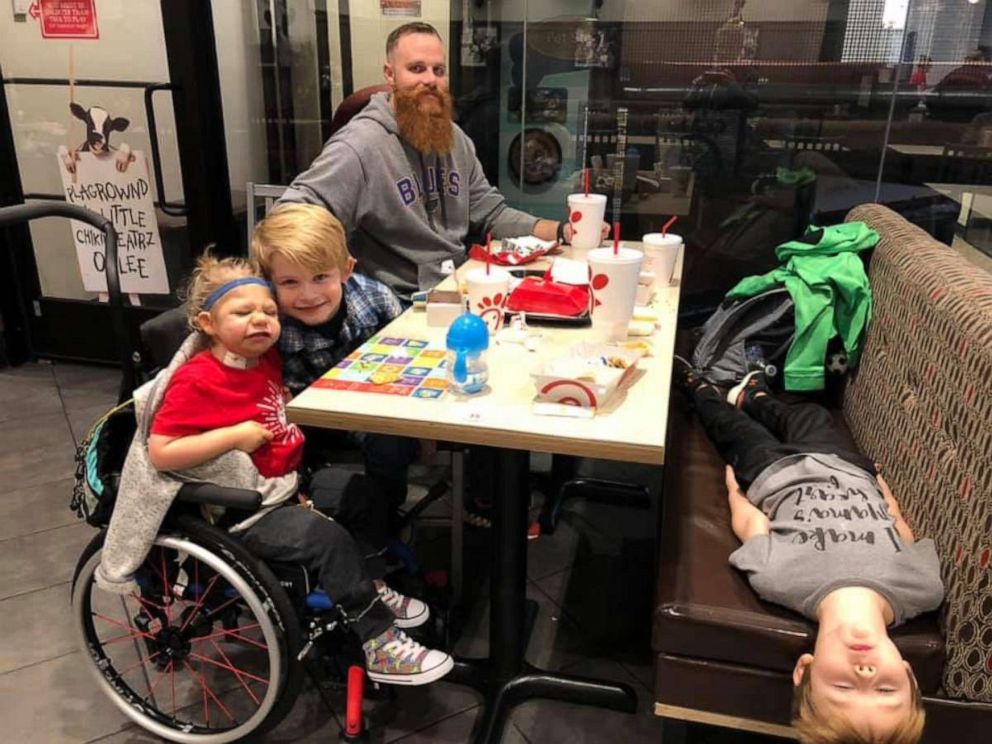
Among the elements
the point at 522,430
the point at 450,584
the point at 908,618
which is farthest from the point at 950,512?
→ the point at 450,584

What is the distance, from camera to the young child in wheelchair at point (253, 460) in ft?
5.22

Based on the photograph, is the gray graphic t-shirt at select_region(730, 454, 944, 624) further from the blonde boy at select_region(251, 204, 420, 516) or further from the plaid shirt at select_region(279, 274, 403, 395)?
the plaid shirt at select_region(279, 274, 403, 395)

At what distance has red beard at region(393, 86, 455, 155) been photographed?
2.50 metres

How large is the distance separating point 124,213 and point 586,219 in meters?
2.28

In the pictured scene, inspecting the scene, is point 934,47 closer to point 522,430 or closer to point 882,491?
point 882,491

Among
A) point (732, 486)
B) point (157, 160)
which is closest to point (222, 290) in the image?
point (732, 486)

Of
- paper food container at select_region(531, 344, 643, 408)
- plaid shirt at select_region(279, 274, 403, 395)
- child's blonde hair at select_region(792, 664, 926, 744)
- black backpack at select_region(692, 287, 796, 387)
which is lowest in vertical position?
child's blonde hair at select_region(792, 664, 926, 744)

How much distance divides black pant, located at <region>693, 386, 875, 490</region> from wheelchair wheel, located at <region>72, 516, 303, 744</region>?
1087 millimetres

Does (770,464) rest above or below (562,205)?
below

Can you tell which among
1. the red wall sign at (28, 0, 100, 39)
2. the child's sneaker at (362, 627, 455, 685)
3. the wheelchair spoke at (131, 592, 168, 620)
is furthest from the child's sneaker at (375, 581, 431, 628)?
the red wall sign at (28, 0, 100, 39)

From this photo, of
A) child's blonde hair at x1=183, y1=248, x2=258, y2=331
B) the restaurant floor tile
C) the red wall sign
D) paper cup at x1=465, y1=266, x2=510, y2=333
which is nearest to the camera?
child's blonde hair at x1=183, y1=248, x2=258, y2=331

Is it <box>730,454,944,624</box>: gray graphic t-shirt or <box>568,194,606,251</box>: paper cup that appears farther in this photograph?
<box>568,194,606,251</box>: paper cup

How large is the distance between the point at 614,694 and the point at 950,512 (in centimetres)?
86

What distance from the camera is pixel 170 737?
1812 millimetres
